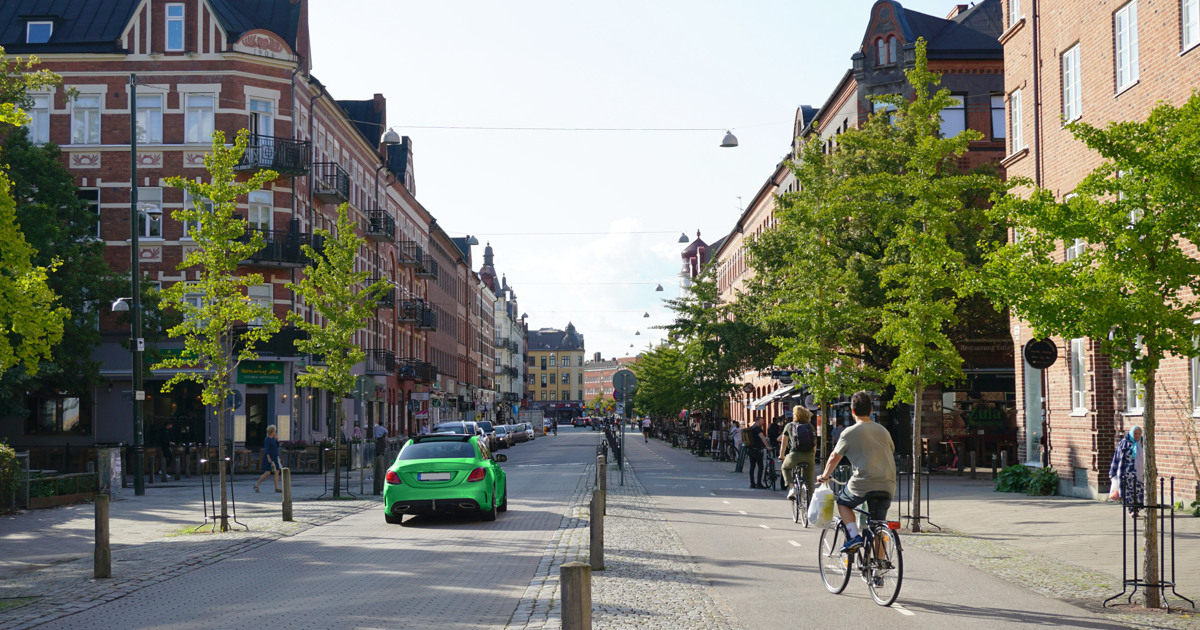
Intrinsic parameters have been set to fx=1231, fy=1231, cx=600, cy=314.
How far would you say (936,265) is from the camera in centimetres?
1702

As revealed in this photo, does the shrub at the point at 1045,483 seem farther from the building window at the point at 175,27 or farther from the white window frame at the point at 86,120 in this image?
the white window frame at the point at 86,120

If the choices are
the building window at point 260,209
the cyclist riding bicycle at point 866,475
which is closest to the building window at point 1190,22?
the cyclist riding bicycle at point 866,475

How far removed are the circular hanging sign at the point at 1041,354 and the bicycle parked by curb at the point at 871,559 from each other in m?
13.3

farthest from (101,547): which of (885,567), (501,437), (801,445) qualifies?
(501,437)

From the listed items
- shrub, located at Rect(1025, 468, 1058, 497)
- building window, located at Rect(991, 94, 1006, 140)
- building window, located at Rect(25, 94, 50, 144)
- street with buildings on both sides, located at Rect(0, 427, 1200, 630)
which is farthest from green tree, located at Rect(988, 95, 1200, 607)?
building window, located at Rect(25, 94, 50, 144)

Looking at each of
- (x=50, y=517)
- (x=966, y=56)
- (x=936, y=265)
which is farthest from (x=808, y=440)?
(x=966, y=56)

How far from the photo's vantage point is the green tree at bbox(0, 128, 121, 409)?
36594 millimetres

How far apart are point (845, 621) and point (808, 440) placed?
10.4 m

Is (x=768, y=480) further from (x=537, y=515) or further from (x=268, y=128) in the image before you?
(x=268, y=128)

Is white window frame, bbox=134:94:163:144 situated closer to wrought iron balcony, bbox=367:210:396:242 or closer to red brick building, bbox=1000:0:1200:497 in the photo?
wrought iron balcony, bbox=367:210:396:242

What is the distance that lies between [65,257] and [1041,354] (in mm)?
28779

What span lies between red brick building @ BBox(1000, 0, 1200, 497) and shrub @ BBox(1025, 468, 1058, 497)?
0.18m

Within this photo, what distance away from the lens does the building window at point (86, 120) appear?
143 feet

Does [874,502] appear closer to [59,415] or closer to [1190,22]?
[1190,22]
